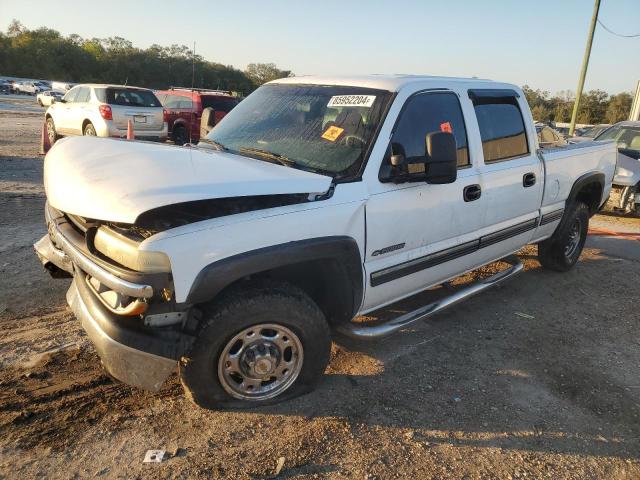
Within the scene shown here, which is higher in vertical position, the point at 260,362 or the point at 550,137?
the point at 550,137

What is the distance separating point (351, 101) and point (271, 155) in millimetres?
665

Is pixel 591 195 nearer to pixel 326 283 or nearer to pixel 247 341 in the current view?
pixel 326 283

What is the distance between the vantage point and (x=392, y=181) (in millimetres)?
3121

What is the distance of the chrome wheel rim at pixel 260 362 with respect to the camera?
274 centimetres

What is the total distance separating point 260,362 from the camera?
9.13 ft

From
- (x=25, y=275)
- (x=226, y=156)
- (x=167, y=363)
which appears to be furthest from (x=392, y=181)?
(x=25, y=275)

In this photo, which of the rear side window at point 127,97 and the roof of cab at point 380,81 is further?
the rear side window at point 127,97

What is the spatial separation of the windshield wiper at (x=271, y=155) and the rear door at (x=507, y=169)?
1.59 metres

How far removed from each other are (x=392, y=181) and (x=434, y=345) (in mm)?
1487

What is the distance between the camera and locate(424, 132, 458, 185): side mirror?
9.88ft

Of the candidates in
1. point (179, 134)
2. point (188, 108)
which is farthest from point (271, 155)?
point (179, 134)

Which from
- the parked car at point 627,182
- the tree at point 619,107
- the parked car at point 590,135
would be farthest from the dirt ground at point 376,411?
the tree at point 619,107

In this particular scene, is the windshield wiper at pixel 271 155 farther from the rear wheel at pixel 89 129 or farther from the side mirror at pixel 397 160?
the rear wheel at pixel 89 129

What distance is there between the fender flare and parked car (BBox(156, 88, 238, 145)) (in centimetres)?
1241
